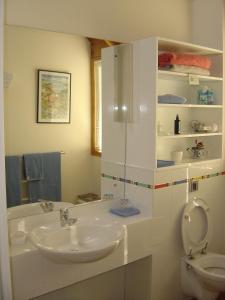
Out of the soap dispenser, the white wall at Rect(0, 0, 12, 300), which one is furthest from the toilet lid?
the white wall at Rect(0, 0, 12, 300)

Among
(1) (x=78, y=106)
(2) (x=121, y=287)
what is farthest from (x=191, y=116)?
(2) (x=121, y=287)

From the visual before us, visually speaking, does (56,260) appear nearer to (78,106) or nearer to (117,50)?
(78,106)

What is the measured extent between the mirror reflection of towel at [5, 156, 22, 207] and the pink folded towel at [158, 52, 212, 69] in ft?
4.04

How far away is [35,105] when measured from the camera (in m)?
2.05

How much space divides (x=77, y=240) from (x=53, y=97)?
90cm

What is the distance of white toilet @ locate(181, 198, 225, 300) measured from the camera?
95.0 inches

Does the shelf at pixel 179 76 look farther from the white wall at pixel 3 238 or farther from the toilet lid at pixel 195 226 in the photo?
the white wall at pixel 3 238

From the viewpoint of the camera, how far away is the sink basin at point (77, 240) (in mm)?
1618

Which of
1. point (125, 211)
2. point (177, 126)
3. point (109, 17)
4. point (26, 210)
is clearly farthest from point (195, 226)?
point (109, 17)

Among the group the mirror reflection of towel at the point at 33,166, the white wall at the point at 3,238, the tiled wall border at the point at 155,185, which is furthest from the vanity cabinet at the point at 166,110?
the white wall at the point at 3,238

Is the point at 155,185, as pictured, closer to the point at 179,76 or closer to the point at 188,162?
the point at 188,162

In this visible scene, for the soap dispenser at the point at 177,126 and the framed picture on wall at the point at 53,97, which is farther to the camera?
the soap dispenser at the point at 177,126

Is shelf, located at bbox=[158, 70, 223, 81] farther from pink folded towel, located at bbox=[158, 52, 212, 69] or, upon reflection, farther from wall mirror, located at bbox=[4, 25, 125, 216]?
wall mirror, located at bbox=[4, 25, 125, 216]

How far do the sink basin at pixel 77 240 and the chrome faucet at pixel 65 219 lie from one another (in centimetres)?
3
